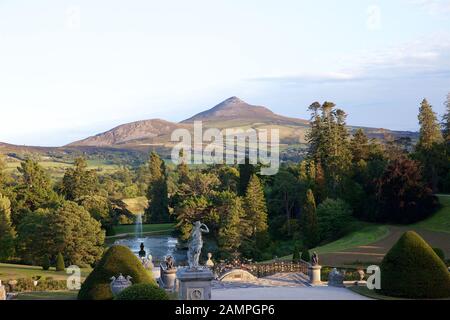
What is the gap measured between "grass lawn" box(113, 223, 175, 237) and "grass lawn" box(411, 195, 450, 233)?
107 ft

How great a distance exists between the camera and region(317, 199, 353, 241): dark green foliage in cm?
5584

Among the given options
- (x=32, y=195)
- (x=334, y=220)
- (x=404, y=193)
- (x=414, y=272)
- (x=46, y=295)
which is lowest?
(x=46, y=295)

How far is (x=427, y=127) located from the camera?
65.4 metres

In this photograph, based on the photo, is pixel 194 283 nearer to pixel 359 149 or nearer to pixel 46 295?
pixel 46 295

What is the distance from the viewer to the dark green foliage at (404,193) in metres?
53.8

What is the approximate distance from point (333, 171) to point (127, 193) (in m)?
51.4

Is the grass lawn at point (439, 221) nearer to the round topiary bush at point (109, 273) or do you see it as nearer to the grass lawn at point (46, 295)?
the grass lawn at point (46, 295)

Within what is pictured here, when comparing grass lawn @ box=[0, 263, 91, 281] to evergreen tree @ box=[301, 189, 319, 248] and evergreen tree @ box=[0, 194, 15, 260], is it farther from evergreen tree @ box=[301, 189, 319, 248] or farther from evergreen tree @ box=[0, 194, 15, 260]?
evergreen tree @ box=[301, 189, 319, 248]

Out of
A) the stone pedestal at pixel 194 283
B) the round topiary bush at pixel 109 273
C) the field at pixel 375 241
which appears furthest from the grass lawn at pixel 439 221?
the stone pedestal at pixel 194 283

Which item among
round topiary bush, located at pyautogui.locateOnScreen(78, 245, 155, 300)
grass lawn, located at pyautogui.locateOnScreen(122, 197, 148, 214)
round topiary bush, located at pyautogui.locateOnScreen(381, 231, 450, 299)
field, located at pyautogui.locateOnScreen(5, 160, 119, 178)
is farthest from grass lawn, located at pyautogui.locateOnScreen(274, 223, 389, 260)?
field, located at pyautogui.locateOnScreen(5, 160, 119, 178)

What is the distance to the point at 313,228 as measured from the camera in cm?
5588

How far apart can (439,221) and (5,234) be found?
3282cm

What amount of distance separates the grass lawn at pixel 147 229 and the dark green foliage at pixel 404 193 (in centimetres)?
2998

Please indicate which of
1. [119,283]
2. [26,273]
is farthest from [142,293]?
[26,273]
